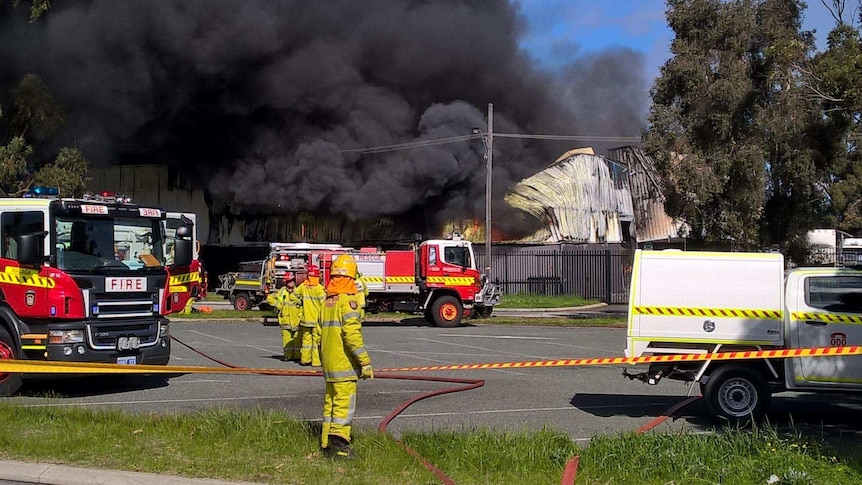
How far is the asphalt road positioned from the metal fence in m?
18.8

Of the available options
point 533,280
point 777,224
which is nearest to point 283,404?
point 777,224

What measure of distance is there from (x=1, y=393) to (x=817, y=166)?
2011 centimetres

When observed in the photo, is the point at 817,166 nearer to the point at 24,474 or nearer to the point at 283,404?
the point at 283,404

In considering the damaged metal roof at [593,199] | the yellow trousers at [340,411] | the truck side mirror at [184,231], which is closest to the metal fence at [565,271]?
the damaged metal roof at [593,199]

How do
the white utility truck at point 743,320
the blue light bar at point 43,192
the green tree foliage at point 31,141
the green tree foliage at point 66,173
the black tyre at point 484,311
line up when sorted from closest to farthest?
1. the white utility truck at point 743,320
2. the blue light bar at point 43,192
3. the black tyre at point 484,311
4. the green tree foliage at point 31,141
5. the green tree foliage at point 66,173

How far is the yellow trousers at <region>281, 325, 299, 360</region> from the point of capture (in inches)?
524

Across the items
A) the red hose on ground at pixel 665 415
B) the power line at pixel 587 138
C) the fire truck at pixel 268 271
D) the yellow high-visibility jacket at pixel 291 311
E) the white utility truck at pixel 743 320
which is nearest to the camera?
the red hose on ground at pixel 665 415

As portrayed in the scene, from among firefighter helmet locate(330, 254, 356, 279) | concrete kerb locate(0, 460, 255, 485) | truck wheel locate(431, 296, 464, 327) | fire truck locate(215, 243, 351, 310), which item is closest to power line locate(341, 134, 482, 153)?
fire truck locate(215, 243, 351, 310)

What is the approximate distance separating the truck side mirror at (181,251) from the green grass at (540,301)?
1840 cm

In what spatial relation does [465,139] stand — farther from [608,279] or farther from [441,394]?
[441,394]

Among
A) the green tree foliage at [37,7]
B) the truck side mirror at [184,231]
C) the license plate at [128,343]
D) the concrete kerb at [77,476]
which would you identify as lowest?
the concrete kerb at [77,476]

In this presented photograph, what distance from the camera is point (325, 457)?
6082 mm

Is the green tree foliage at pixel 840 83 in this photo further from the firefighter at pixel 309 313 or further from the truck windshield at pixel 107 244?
the truck windshield at pixel 107 244

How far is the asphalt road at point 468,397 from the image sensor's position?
8.10 meters
